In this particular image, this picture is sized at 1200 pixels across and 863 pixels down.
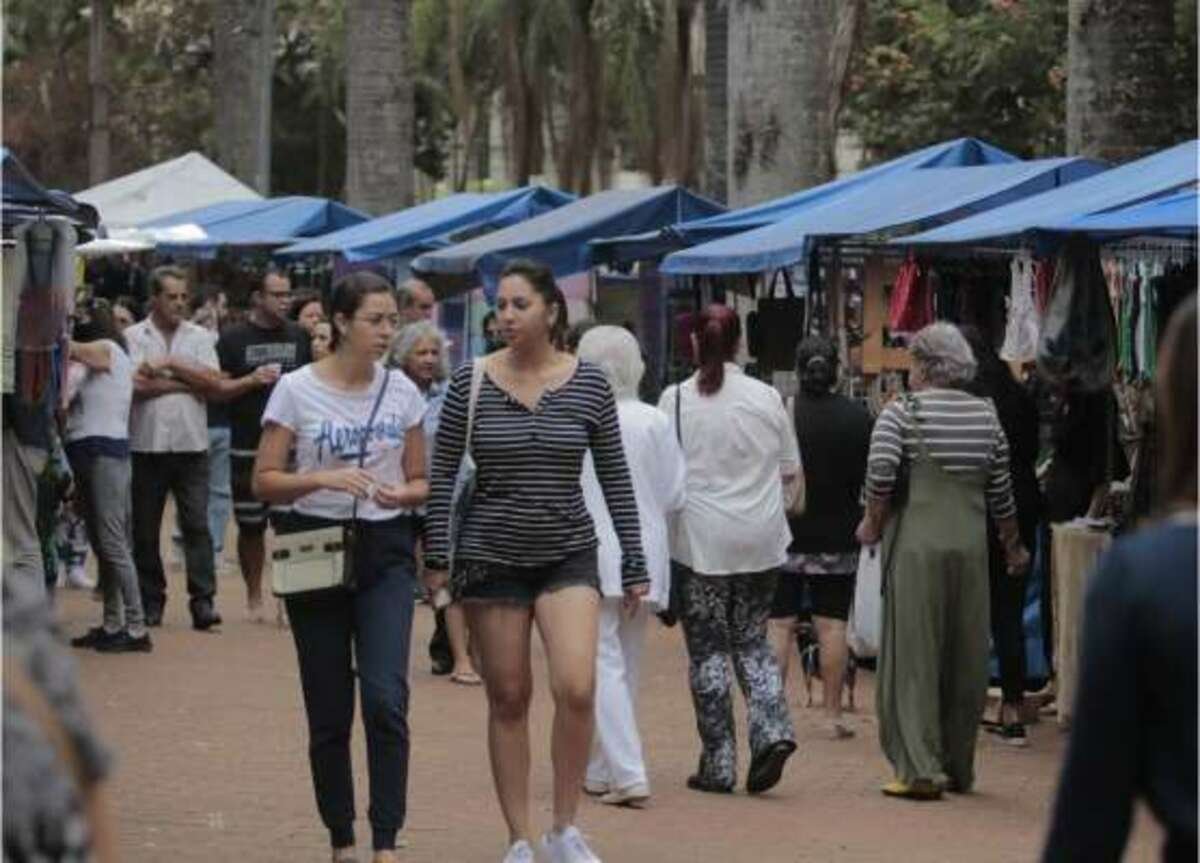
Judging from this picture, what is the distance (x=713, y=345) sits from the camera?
36.0 ft

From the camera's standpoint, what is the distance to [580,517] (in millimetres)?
8922

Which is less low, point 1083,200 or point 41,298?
point 1083,200

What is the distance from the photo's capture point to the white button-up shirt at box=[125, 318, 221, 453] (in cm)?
1631

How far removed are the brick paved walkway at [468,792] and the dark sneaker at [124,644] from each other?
48 cm

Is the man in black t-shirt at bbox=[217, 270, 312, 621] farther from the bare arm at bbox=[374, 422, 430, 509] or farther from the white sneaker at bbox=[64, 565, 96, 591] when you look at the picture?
the bare arm at bbox=[374, 422, 430, 509]

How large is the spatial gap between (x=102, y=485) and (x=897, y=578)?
5.46 meters

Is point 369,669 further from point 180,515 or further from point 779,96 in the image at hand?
point 779,96

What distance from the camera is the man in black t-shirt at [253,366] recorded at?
54.9ft

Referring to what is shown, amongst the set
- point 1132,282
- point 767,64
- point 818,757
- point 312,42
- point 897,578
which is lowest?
point 818,757

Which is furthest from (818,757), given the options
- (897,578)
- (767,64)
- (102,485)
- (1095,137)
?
(767,64)

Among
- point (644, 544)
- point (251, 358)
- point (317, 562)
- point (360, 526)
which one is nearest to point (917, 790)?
point (644, 544)

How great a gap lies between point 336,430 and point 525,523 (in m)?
0.61

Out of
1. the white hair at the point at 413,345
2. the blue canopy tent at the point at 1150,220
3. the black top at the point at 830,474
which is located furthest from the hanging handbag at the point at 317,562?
the white hair at the point at 413,345

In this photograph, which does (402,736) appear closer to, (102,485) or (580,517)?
(580,517)
